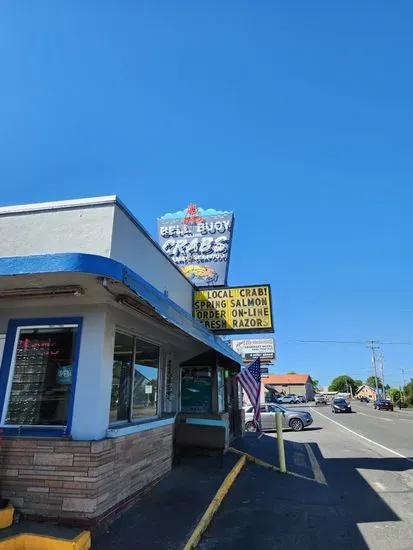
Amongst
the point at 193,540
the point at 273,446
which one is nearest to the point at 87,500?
the point at 193,540

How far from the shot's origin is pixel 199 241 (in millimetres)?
13875

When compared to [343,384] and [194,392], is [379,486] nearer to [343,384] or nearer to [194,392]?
[194,392]

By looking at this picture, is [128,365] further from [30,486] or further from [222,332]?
[222,332]

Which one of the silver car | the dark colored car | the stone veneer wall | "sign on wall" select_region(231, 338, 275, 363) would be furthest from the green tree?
the stone veneer wall

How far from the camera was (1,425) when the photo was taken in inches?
243

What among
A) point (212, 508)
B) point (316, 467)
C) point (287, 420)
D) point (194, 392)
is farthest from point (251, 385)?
point (287, 420)

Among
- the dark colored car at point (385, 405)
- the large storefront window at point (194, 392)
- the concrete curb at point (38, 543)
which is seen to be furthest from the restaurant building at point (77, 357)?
the dark colored car at point (385, 405)

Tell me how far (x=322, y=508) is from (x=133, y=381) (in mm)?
4071

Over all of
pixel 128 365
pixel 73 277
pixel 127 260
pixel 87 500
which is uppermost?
pixel 127 260

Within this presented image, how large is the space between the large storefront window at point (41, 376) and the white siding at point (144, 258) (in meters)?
1.52

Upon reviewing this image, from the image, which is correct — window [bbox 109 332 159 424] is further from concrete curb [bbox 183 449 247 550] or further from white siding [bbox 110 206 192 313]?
concrete curb [bbox 183 449 247 550]

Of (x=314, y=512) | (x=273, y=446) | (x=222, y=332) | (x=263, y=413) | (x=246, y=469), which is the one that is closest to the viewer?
(x=314, y=512)

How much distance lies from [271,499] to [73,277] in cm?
A: 582

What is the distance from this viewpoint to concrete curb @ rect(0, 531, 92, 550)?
466 centimetres
